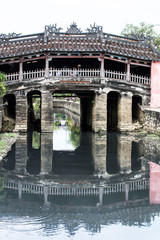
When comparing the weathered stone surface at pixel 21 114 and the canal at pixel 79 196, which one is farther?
the weathered stone surface at pixel 21 114

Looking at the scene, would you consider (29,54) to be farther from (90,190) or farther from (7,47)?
(90,190)

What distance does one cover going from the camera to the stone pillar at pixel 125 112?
25.1m

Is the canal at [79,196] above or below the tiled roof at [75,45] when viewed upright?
below

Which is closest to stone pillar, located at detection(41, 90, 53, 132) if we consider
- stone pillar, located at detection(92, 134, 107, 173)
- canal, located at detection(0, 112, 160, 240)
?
stone pillar, located at detection(92, 134, 107, 173)

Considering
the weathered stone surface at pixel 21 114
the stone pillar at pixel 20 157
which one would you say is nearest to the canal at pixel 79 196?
the stone pillar at pixel 20 157

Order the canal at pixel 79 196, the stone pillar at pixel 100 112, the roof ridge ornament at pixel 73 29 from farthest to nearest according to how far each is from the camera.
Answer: the roof ridge ornament at pixel 73 29
the stone pillar at pixel 100 112
the canal at pixel 79 196

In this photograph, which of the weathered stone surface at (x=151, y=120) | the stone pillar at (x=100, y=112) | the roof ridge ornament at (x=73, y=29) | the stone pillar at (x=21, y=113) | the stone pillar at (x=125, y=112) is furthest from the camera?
the roof ridge ornament at (x=73, y=29)

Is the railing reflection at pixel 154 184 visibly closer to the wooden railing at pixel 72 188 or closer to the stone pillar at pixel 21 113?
the wooden railing at pixel 72 188

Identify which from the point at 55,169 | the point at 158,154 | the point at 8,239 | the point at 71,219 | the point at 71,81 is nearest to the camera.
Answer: the point at 8,239

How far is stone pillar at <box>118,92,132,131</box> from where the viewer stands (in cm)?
2508

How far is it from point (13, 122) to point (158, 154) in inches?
530

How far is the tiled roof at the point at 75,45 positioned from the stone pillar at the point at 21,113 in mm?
3006

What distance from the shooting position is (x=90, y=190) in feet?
30.7

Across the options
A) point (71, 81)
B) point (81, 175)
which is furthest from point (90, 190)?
point (71, 81)
